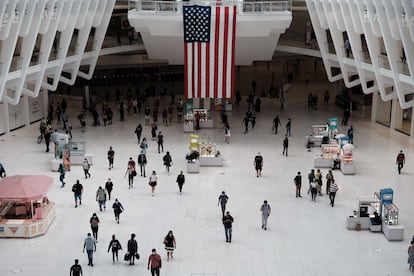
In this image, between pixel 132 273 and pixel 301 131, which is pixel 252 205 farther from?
pixel 301 131

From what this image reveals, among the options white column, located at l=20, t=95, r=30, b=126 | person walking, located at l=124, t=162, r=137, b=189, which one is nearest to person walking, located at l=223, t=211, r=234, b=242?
person walking, located at l=124, t=162, r=137, b=189

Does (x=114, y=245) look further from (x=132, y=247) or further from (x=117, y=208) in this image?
(x=117, y=208)

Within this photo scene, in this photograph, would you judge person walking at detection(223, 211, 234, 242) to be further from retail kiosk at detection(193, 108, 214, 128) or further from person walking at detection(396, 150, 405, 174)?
retail kiosk at detection(193, 108, 214, 128)

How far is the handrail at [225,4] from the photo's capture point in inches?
1325

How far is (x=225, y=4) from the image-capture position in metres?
33.7

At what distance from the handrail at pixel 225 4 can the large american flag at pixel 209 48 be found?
0.69 meters

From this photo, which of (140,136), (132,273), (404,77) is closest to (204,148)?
(140,136)

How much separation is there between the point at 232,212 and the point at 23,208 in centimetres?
666

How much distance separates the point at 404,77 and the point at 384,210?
833 centimetres

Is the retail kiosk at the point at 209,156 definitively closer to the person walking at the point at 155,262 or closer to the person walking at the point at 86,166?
the person walking at the point at 86,166

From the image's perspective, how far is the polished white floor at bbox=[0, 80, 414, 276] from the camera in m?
19.0

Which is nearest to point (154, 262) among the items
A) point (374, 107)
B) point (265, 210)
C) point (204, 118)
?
point (265, 210)

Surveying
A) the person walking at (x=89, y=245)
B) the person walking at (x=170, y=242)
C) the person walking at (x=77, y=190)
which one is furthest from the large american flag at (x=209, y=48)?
the person walking at (x=89, y=245)

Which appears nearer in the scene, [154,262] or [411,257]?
[154,262]
